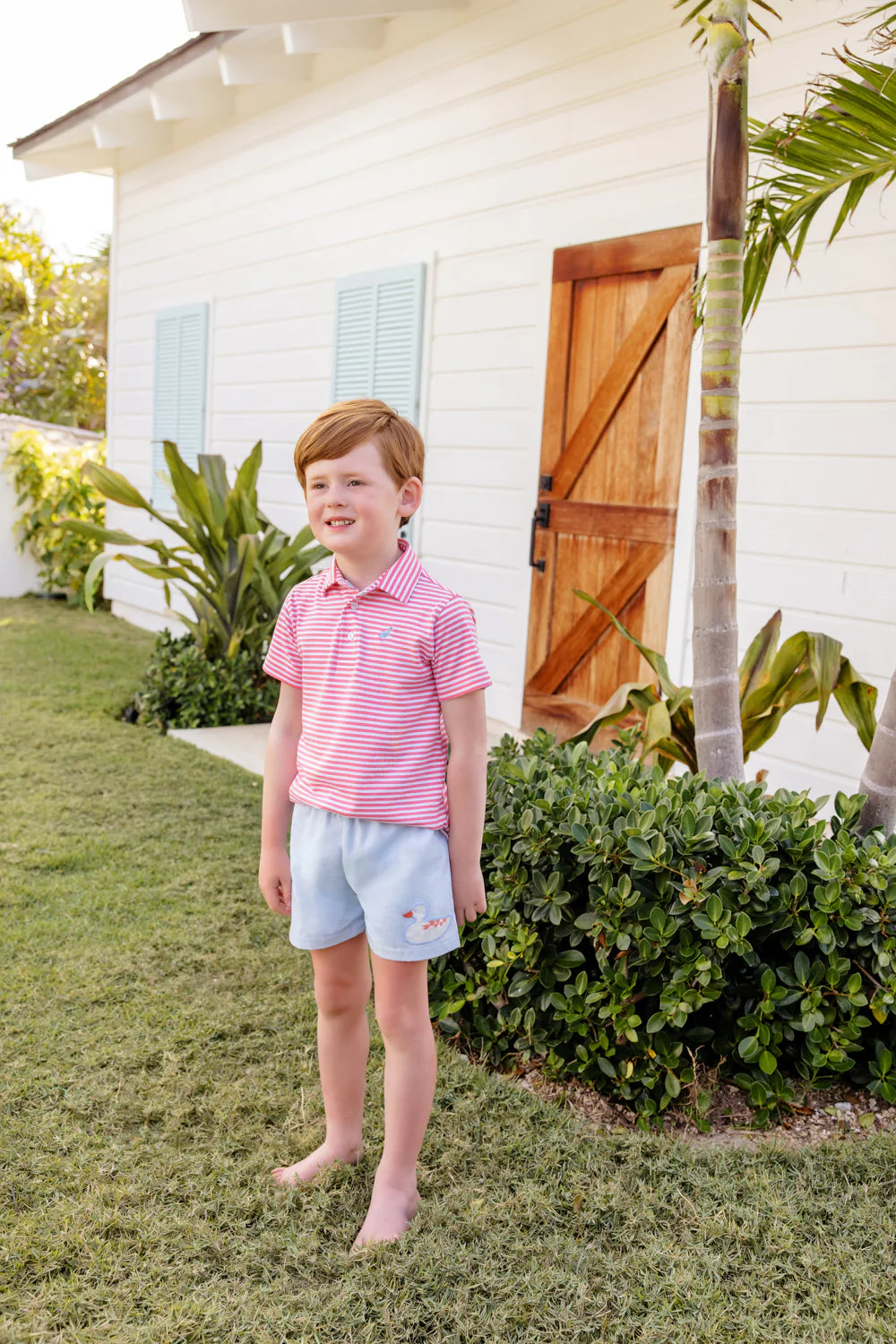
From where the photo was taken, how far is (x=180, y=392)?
837cm

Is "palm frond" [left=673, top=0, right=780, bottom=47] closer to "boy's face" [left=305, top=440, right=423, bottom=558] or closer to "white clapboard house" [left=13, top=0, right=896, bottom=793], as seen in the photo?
"white clapboard house" [left=13, top=0, right=896, bottom=793]

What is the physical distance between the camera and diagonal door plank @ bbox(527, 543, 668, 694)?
4.62 m

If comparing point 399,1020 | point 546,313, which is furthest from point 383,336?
point 399,1020

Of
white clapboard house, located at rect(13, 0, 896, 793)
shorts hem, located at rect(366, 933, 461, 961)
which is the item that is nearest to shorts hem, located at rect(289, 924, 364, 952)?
shorts hem, located at rect(366, 933, 461, 961)

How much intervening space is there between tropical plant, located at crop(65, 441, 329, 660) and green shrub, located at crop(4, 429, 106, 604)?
410 centimetres

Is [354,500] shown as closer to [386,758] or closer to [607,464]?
[386,758]

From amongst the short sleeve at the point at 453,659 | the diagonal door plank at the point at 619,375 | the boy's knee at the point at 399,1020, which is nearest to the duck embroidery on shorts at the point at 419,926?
the boy's knee at the point at 399,1020

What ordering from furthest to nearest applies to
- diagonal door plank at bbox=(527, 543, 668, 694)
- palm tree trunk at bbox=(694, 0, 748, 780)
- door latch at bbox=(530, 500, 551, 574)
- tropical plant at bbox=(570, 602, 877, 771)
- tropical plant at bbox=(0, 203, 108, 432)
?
1. tropical plant at bbox=(0, 203, 108, 432)
2. door latch at bbox=(530, 500, 551, 574)
3. diagonal door plank at bbox=(527, 543, 668, 694)
4. tropical plant at bbox=(570, 602, 877, 771)
5. palm tree trunk at bbox=(694, 0, 748, 780)

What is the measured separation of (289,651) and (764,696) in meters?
1.54

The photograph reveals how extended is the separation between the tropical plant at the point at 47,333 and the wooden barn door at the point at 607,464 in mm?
12086

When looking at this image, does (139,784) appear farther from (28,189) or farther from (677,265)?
(28,189)

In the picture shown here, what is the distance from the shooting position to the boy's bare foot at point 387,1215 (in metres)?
1.80

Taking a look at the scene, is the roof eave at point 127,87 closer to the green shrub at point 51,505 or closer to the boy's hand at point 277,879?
the green shrub at point 51,505

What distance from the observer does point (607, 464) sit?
4.80 meters
